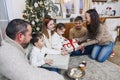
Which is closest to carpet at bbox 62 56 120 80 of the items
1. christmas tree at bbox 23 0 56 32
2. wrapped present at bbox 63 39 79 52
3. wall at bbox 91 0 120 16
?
wrapped present at bbox 63 39 79 52

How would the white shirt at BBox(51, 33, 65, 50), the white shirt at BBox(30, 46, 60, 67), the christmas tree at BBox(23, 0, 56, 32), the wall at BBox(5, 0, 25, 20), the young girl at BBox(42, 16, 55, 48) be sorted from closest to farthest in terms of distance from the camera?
the white shirt at BBox(30, 46, 60, 67) → the young girl at BBox(42, 16, 55, 48) → the white shirt at BBox(51, 33, 65, 50) → the christmas tree at BBox(23, 0, 56, 32) → the wall at BBox(5, 0, 25, 20)

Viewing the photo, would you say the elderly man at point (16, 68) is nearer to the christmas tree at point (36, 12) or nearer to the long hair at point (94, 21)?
the long hair at point (94, 21)

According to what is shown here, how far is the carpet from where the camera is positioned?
2453mm

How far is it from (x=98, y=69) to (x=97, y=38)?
0.53 metres

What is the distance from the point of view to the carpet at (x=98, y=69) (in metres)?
2.45

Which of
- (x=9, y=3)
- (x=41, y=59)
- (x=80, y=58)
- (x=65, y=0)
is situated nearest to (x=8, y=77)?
(x=41, y=59)

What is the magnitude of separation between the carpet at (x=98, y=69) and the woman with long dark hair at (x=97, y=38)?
13 cm

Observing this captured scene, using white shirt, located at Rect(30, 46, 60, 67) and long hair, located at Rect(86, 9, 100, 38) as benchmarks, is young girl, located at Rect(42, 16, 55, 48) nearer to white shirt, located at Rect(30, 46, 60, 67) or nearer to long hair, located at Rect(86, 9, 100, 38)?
white shirt, located at Rect(30, 46, 60, 67)

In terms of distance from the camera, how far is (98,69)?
269 centimetres

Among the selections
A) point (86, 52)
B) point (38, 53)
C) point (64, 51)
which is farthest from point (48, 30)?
point (86, 52)

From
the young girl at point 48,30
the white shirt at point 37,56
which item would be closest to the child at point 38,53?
the white shirt at point 37,56

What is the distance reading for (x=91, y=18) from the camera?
2764 millimetres

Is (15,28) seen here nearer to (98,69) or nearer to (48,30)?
(48,30)

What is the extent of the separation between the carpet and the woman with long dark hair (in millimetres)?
130
